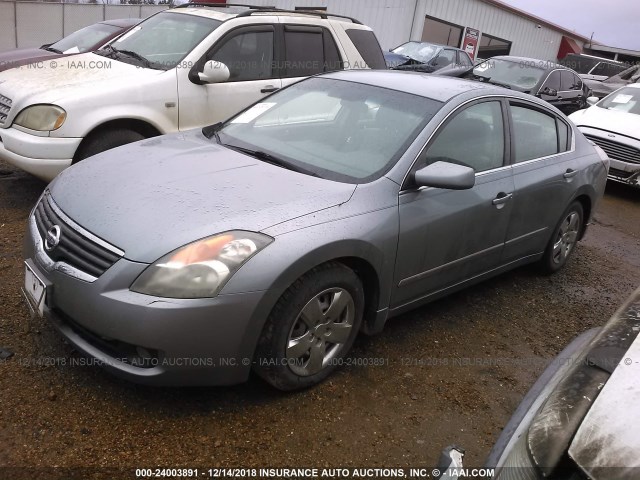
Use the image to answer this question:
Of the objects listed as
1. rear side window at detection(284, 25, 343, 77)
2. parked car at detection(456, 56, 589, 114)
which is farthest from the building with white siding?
rear side window at detection(284, 25, 343, 77)

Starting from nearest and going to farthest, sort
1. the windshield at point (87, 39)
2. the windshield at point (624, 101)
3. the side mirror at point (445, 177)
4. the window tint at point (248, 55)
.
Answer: the side mirror at point (445, 177) < the window tint at point (248, 55) < the windshield at point (87, 39) < the windshield at point (624, 101)

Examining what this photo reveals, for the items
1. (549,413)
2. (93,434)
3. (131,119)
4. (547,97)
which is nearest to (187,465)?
(93,434)

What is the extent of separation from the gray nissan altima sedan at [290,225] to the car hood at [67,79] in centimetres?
155

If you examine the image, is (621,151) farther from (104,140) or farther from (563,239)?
(104,140)

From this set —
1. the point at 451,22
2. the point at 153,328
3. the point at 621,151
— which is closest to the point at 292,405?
the point at 153,328

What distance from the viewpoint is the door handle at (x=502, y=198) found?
3730 mm

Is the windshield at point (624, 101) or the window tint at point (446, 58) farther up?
the windshield at point (624, 101)

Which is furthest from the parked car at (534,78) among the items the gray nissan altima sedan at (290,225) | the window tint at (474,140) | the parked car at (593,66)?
the window tint at (474,140)

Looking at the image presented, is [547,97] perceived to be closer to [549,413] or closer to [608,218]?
[608,218]

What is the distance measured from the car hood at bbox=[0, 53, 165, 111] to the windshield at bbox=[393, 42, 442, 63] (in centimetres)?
1086

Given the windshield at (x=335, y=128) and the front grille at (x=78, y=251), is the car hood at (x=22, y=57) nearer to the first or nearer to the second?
the windshield at (x=335, y=128)

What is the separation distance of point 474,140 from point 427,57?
12204 mm

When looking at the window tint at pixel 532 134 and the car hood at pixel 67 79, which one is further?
the car hood at pixel 67 79

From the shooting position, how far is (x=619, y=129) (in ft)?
27.6
